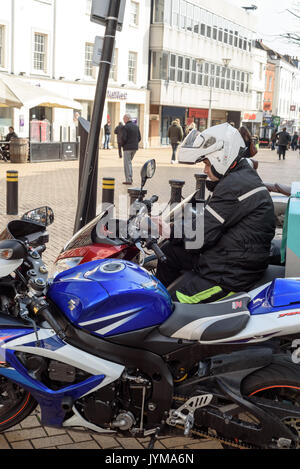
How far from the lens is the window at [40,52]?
99.3ft

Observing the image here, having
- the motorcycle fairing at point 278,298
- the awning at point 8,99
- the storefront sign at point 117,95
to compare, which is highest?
the storefront sign at point 117,95

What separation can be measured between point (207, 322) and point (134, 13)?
37020 mm

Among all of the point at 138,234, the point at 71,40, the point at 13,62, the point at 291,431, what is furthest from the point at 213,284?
the point at 71,40

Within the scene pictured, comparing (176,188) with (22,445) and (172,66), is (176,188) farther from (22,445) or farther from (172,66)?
(172,66)

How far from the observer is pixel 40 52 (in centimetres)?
3052

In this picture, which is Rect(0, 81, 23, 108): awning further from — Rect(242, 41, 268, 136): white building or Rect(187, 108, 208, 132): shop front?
Rect(242, 41, 268, 136): white building

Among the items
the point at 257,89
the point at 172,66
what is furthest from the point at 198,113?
the point at 257,89

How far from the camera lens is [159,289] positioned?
298 cm

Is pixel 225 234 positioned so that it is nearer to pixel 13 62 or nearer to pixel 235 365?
pixel 235 365

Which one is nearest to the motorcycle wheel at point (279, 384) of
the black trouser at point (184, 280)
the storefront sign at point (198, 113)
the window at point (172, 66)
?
the black trouser at point (184, 280)

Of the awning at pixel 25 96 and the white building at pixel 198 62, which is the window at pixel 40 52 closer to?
the awning at pixel 25 96

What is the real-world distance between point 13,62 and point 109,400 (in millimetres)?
28088

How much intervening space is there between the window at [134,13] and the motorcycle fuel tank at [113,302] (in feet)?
120

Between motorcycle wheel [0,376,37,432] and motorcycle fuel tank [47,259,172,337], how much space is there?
530mm
